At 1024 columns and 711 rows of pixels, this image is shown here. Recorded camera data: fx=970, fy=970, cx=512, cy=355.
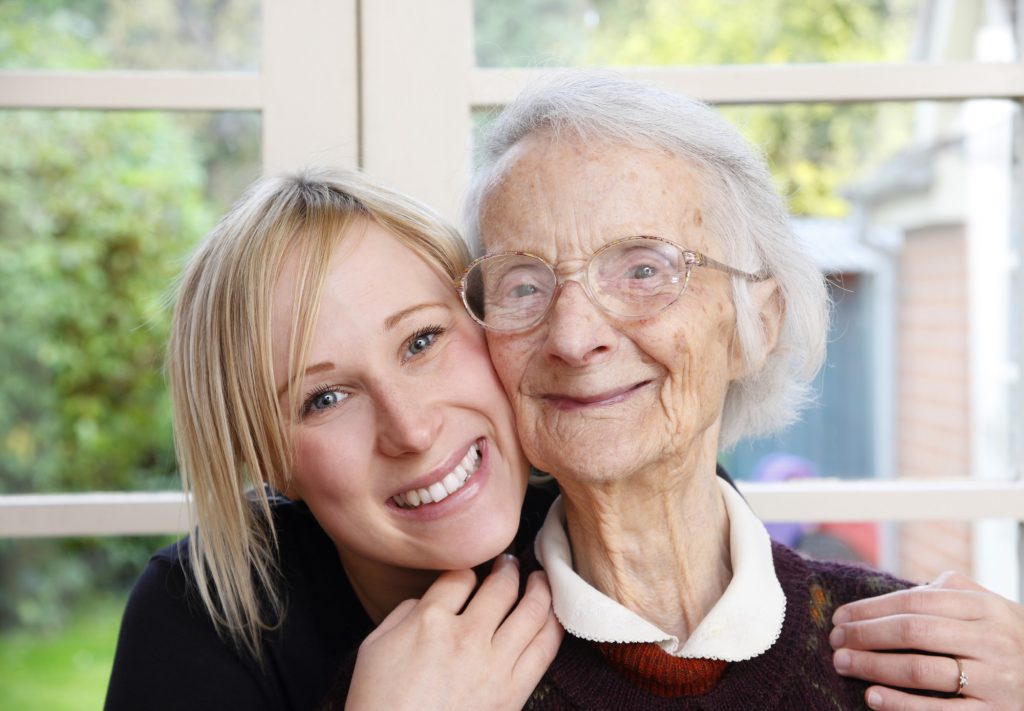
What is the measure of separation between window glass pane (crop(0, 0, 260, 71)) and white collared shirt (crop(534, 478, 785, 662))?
4.40 ft

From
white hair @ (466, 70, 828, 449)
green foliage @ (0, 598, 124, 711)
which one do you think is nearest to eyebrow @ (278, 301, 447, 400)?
white hair @ (466, 70, 828, 449)

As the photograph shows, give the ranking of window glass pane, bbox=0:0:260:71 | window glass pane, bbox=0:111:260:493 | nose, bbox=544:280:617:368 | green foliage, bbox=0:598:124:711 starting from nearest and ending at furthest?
1. nose, bbox=544:280:617:368
2. window glass pane, bbox=0:0:260:71
3. window glass pane, bbox=0:111:260:493
4. green foliage, bbox=0:598:124:711

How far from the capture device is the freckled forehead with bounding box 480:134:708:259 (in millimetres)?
1422

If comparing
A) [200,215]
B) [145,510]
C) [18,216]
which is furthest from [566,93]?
[18,216]

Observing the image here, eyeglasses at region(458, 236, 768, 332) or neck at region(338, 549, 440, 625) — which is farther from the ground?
eyeglasses at region(458, 236, 768, 332)

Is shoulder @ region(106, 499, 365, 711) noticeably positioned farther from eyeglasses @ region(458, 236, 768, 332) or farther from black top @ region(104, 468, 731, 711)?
eyeglasses @ region(458, 236, 768, 332)

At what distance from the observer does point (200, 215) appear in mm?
3816

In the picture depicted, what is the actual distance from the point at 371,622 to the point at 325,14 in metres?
1.17

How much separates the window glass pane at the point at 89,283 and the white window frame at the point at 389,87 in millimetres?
1586

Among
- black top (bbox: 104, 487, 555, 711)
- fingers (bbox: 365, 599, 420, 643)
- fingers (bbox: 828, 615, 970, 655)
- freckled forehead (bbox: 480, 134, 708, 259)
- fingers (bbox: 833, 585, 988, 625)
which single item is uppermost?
freckled forehead (bbox: 480, 134, 708, 259)

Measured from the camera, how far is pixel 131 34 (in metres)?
2.67

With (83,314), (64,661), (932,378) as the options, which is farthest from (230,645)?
(64,661)

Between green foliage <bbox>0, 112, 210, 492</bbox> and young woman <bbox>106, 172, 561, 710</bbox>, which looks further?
green foliage <bbox>0, 112, 210, 492</bbox>

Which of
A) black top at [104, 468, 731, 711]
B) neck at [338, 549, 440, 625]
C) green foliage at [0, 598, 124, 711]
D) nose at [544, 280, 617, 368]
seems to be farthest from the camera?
green foliage at [0, 598, 124, 711]
